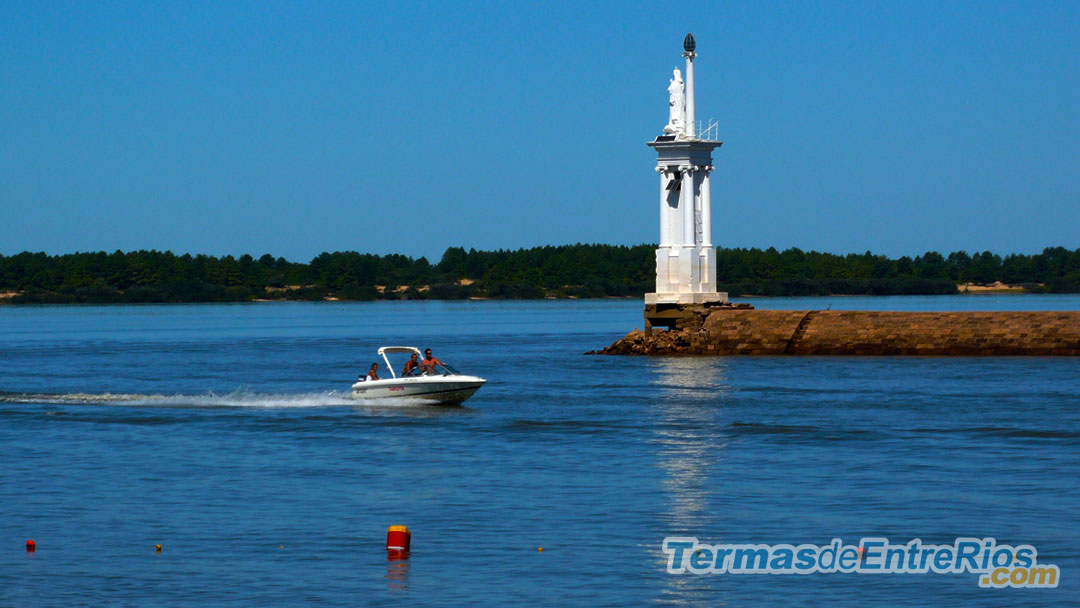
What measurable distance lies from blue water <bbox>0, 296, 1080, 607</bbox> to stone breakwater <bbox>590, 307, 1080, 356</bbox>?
24.7ft

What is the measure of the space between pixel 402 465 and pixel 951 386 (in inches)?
1037

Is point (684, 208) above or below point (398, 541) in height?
above

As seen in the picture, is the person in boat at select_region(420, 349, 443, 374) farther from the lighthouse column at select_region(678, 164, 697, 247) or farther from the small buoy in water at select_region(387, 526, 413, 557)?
the lighthouse column at select_region(678, 164, 697, 247)

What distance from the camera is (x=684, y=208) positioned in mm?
67188

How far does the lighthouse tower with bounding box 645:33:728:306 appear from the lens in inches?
2633

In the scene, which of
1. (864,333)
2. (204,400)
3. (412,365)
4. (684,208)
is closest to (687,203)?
(684,208)

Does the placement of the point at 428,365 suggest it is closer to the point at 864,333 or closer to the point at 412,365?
the point at 412,365

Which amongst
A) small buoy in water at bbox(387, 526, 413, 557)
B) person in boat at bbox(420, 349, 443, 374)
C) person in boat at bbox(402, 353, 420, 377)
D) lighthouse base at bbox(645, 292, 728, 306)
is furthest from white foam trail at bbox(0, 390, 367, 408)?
small buoy in water at bbox(387, 526, 413, 557)

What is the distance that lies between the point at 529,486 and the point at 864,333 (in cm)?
4173

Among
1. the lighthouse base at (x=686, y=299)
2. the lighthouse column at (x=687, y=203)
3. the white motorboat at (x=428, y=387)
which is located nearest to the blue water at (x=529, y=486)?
the white motorboat at (x=428, y=387)

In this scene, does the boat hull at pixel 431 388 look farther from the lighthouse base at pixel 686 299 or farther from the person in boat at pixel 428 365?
the lighthouse base at pixel 686 299

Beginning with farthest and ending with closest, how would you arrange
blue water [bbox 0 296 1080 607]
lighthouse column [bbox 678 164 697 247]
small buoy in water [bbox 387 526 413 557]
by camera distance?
lighthouse column [bbox 678 164 697 247], small buoy in water [bbox 387 526 413 557], blue water [bbox 0 296 1080 607]

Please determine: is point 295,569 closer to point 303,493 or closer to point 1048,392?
point 303,493

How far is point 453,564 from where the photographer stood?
62.9 ft
